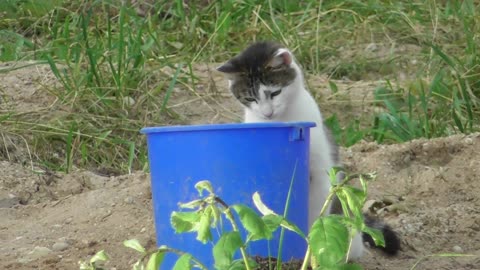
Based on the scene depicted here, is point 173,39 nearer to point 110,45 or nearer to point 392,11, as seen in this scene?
point 110,45

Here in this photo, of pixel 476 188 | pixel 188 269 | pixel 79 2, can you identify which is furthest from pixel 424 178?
pixel 79 2

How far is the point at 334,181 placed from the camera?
6.05ft

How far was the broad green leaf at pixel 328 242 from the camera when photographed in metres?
1.68

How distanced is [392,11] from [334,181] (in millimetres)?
4262

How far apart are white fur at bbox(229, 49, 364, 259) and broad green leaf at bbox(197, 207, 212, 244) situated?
104 cm

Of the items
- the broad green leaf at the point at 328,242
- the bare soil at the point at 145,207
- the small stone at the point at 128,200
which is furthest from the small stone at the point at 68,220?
the broad green leaf at the point at 328,242

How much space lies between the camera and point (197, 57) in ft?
17.4

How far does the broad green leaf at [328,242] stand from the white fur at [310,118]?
1.02 m

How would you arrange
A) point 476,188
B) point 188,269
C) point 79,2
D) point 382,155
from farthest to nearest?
point 79,2
point 382,155
point 476,188
point 188,269

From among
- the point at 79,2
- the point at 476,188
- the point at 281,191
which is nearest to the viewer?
the point at 281,191

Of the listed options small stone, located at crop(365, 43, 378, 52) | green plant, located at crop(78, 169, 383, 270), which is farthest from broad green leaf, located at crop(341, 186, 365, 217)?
small stone, located at crop(365, 43, 378, 52)

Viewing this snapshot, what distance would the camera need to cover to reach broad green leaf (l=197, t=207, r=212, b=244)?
1723 millimetres

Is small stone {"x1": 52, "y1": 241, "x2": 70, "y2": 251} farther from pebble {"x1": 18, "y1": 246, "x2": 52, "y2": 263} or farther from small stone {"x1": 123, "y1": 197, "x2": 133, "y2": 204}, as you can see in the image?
small stone {"x1": 123, "y1": 197, "x2": 133, "y2": 204}

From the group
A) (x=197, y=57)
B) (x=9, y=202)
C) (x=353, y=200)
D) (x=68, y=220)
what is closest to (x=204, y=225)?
(x=353, y=200)
